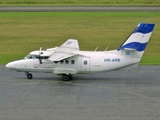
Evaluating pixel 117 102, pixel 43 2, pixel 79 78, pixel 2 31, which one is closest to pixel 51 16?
pixel 2 31

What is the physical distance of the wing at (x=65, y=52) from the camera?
114ft

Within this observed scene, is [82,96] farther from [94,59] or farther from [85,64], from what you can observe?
[94,59]

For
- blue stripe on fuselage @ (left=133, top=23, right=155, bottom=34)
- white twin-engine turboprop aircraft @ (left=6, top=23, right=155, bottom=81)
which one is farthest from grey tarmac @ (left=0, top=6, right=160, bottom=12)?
white twin-engine turboprop aircraft @ (left=6, top=23, right=155, bottom=81)

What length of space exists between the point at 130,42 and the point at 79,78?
5070 millimetres

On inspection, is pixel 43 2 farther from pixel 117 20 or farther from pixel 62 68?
pixel 62 68

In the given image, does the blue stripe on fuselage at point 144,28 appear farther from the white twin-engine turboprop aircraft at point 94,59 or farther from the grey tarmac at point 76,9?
the grey tarmac at point 76,9

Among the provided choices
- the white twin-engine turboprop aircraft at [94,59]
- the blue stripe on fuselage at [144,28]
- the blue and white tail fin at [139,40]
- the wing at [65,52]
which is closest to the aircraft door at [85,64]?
the white twin-engine turboprop aircraft at [94,59]

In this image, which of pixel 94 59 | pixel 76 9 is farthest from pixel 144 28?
pixel 76 9

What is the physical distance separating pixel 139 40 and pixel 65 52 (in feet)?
18.8

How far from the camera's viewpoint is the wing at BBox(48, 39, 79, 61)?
34603 millimetres

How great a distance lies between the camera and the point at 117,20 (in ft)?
235

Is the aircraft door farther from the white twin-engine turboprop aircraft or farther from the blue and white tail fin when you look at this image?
the blue and white tail fin

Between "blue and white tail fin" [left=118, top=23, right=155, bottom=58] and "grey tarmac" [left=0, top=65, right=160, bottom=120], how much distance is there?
2378mm

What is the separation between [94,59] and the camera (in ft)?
116
